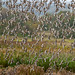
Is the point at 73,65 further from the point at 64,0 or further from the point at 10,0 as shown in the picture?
the point at 10,0

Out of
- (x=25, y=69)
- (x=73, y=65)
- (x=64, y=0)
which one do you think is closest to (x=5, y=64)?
(x=25, y=69)

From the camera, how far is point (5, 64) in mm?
8719

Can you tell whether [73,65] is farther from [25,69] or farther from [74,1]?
[74,1]

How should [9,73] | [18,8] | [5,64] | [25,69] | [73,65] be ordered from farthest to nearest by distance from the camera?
[5,64] < [73,65] < [18,8] < [25,69] < [9,73]

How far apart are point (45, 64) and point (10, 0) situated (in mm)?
4019

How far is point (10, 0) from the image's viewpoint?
20.4 feet

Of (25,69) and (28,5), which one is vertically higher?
(28,5)

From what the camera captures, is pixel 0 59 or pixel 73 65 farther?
pixel 0 59

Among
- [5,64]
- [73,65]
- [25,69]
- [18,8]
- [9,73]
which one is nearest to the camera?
[9,73]

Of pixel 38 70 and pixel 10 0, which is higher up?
pixel 10 0

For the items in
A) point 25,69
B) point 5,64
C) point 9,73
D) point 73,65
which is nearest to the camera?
point 9,73

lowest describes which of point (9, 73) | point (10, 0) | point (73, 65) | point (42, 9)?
point (73, 65)

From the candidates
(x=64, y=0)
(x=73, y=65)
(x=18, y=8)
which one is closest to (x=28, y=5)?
(x=18, y=8)

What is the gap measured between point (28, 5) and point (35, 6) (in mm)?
300
